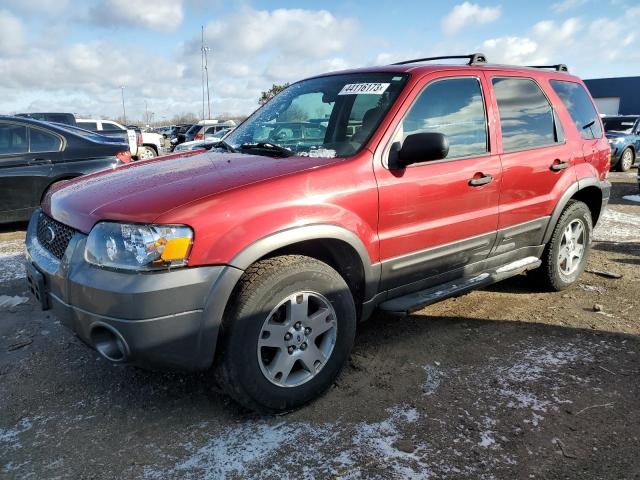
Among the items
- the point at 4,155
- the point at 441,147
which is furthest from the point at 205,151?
the point at 4,155

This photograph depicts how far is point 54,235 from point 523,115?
132 inches

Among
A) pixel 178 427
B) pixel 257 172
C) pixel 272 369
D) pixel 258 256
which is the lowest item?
pixel 178 427

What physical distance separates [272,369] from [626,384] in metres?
2.10

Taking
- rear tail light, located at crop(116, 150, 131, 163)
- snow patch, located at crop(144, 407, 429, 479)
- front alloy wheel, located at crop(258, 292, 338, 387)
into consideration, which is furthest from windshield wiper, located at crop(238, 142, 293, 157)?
rear tail light, located at crop(116, 150, 131, 163)

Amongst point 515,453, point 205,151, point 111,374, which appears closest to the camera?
point 515,453

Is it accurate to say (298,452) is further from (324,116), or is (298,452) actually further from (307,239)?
(324,116)

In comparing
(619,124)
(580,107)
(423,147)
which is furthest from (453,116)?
(619,124)

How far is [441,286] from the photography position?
11.3 feet

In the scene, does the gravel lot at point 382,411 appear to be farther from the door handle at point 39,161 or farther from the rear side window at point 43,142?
the rear side window at point 43,142

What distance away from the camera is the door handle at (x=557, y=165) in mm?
3975

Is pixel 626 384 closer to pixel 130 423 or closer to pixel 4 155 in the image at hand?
pixel 130 423

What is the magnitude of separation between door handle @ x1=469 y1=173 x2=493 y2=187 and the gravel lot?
1.11 meters

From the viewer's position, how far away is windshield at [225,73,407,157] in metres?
3.08

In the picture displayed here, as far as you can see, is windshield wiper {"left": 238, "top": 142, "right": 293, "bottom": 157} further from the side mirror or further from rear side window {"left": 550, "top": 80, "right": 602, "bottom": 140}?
rear side window {"left": 550, "top": 80, "right": 602, "bottom": 140}
